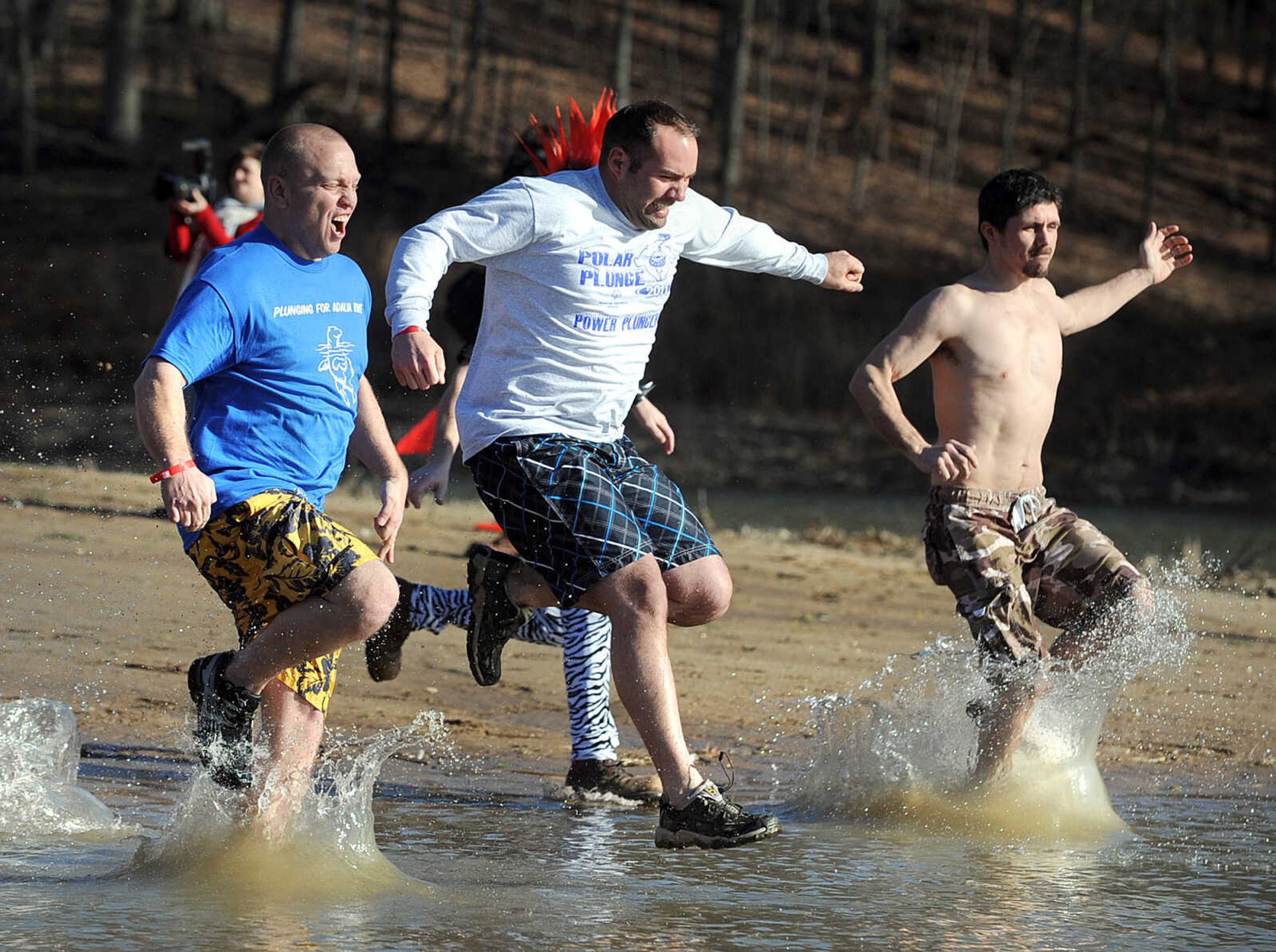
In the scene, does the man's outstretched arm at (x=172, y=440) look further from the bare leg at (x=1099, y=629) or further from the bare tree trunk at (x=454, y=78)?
Answer: the bare tree trunk at (x=454, y=78)

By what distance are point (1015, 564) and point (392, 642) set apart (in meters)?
1.96

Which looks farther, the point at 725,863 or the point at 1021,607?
the point at 1021,607

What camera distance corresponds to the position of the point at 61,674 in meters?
6.57

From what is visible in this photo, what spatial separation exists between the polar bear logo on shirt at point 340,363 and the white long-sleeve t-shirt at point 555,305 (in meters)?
0.35

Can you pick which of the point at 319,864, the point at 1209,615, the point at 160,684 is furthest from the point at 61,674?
the point at 1209,615

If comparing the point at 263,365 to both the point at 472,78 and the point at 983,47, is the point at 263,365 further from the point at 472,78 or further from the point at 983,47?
the point at 983,47

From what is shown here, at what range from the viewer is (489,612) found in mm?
5434

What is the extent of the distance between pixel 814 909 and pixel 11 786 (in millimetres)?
2151

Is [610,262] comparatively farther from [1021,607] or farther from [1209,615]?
[1209,615]

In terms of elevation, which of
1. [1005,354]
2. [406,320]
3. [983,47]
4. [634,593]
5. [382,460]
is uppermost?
[983,47]

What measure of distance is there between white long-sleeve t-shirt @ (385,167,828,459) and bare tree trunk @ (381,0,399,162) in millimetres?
22022

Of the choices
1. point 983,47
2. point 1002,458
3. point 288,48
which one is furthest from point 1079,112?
point 1002,458

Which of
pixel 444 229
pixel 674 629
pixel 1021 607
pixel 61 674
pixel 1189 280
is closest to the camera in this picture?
pixel 444 229

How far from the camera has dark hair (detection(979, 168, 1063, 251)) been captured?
5438 millimetres
